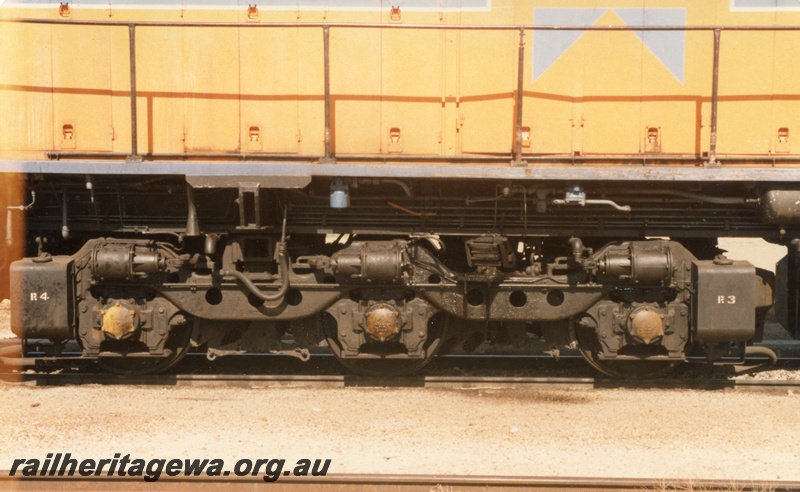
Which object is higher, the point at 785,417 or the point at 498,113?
the point at 498,113

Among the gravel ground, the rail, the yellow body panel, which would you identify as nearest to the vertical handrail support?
the rail

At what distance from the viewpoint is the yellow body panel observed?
26.2 feet

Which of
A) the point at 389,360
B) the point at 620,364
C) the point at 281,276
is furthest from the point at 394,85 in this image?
the point at 620,364

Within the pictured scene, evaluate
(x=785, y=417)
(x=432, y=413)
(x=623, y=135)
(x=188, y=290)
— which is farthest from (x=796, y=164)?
(x=188, y=290)

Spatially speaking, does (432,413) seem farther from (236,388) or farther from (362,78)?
(362,78)

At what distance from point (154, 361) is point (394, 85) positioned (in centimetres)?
355

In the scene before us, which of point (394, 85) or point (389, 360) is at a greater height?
point (394, 85)

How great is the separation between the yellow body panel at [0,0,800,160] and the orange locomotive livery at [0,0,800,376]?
0.06 ft

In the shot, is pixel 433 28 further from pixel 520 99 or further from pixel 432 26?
pixel 520 99

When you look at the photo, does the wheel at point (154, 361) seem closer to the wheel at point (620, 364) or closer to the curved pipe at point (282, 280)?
the curved pipe at point (282, 280)

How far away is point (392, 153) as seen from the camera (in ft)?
26.5

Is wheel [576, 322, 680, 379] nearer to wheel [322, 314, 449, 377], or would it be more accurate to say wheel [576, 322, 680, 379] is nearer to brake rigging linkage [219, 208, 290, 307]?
wheel [322, 314, 449, 377]

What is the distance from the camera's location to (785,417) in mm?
7074

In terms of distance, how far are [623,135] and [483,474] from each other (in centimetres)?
384
